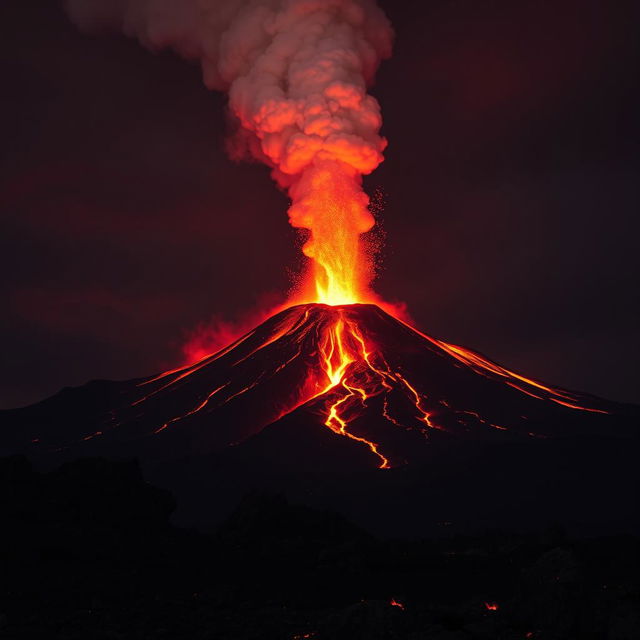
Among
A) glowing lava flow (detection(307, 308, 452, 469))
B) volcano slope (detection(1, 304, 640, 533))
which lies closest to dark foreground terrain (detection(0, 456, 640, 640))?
volcano slope (detection(1, 304, 640, 533))

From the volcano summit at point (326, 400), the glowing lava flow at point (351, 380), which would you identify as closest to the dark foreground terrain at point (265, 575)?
the volcano summit at point (326, 400)

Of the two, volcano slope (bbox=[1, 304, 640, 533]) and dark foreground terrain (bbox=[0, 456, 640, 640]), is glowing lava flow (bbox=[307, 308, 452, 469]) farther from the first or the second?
dark foreground terrain (bbox=[0, 456, 640, 640])

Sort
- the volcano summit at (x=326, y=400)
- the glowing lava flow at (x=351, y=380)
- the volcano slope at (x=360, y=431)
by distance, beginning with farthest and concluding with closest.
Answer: the volcano summit at (x=326, y=400), the glowing lava flow at (x=351, y=380), the volcano slope at (x=360, y=431)

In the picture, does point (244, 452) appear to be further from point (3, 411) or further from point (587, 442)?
point (3, 411)

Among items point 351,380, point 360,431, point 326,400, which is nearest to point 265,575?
point 360,431

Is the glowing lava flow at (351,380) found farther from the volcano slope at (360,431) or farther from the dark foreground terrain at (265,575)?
the dark foreground terrain at (265,575)

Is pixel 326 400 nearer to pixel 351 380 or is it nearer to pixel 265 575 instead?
pixel 351 380

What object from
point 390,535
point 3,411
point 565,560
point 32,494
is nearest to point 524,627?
point 565,560
